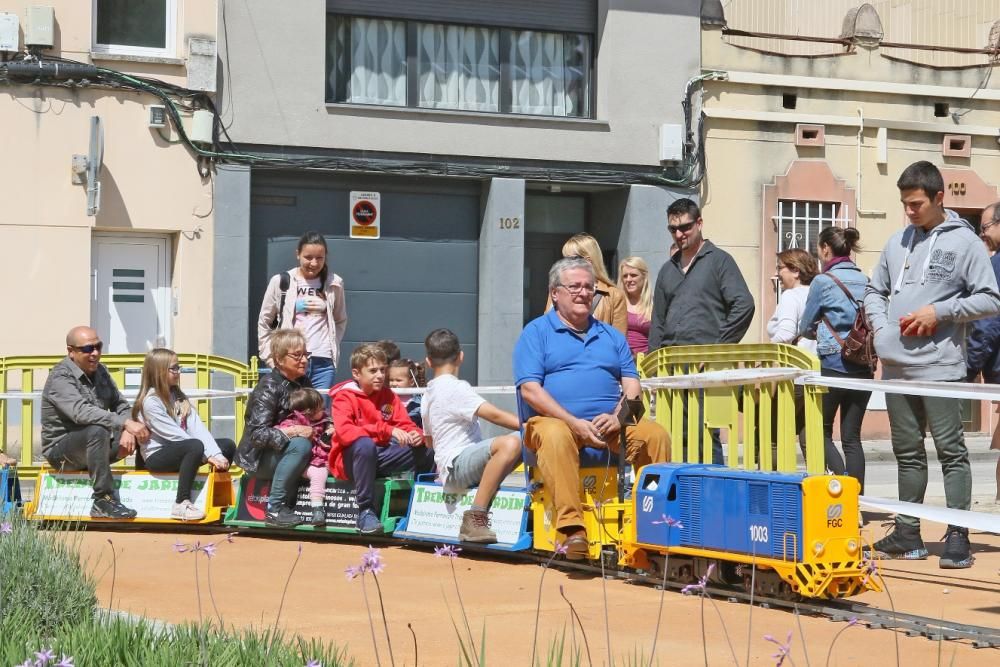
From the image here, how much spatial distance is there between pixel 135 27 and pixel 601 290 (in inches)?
333

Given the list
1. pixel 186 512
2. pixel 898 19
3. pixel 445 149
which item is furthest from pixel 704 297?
pixel 898 19

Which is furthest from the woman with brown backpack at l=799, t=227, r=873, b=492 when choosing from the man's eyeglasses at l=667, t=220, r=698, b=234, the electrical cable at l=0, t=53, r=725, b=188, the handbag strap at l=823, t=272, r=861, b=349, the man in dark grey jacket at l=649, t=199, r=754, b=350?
the electrical cable at l=0, t=53, r=725, b=188

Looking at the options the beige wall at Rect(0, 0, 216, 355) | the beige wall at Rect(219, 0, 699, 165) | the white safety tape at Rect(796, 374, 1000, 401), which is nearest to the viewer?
the white safety tape at Rect(796, 374, 1000, 401)

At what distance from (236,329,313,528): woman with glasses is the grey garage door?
704cm

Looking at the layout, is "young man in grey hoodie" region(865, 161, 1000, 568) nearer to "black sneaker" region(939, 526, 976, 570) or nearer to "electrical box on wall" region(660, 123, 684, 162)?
"black sneaker" region(939, 526, 976, 570)

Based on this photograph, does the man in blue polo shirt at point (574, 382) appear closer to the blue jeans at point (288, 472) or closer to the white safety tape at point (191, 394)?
the blue jeans at point (288, 472)

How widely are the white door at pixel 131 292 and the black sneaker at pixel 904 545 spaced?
9.89 m

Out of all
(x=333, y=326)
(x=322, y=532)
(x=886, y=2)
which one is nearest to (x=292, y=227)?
(x=333, y=326)

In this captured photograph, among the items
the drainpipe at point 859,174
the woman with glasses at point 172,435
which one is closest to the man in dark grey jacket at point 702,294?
the woman with glasses at point 172,435

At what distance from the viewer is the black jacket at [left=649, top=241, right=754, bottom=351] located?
10570 millimetres

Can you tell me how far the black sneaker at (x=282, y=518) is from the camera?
10.6 metres

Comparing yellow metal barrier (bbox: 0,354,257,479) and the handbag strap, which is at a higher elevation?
the handbag strap

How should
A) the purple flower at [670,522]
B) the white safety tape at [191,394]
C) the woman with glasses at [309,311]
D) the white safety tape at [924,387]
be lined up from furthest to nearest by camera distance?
the woman with glasses at [309,311], the white safety tape at [191,394], the white safety tape at [924,387], the purple flower at [670,522]

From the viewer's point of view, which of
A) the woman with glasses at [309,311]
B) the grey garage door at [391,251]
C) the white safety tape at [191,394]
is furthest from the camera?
the grey garage door at [391,251]
